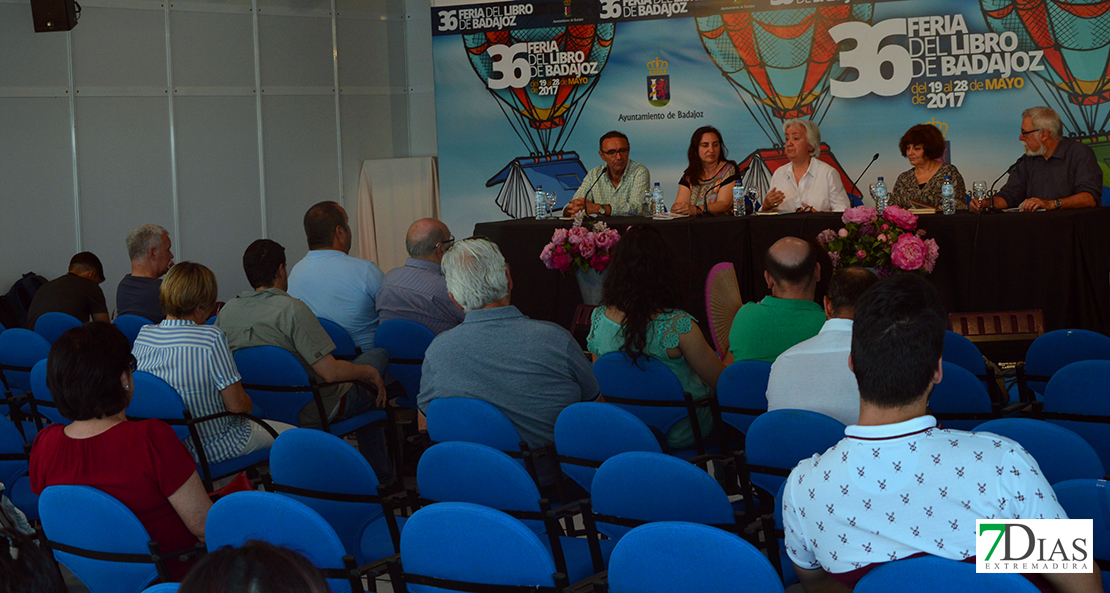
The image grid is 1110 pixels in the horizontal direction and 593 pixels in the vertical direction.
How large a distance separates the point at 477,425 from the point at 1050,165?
4354 mm

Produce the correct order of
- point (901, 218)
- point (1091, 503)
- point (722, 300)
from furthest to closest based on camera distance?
point (722, 300) → point (901, 218) → point (1091, 503)

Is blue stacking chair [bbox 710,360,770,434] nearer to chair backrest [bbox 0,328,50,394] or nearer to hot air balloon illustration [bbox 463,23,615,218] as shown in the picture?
chair backrest [bbox 0,328,50,394]

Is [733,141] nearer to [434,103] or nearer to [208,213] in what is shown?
[434,103]

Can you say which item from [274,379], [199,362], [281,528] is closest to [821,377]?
[281,528]

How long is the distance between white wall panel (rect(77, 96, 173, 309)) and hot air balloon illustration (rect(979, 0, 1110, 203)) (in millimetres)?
6710

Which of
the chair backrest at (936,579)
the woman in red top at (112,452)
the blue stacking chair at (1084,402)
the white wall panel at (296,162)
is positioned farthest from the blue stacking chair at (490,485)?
the white wall panel at (296,162)

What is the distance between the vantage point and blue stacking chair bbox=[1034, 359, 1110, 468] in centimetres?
269

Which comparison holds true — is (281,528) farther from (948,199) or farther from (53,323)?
(948,199)

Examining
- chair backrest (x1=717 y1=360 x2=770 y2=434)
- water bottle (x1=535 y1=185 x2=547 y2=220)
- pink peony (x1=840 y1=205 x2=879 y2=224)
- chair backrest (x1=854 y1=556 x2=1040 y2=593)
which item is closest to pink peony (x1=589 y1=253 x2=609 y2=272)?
water bottle (x1=535 y1=185 x2=547 y2=220)

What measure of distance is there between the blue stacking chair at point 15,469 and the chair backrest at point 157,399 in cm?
37

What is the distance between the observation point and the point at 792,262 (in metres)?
3.33

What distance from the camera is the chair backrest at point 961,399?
287cm

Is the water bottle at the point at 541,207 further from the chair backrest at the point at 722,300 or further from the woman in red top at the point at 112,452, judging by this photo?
the woman in red top at the point at 112,452

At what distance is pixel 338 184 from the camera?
8680 millimetres
